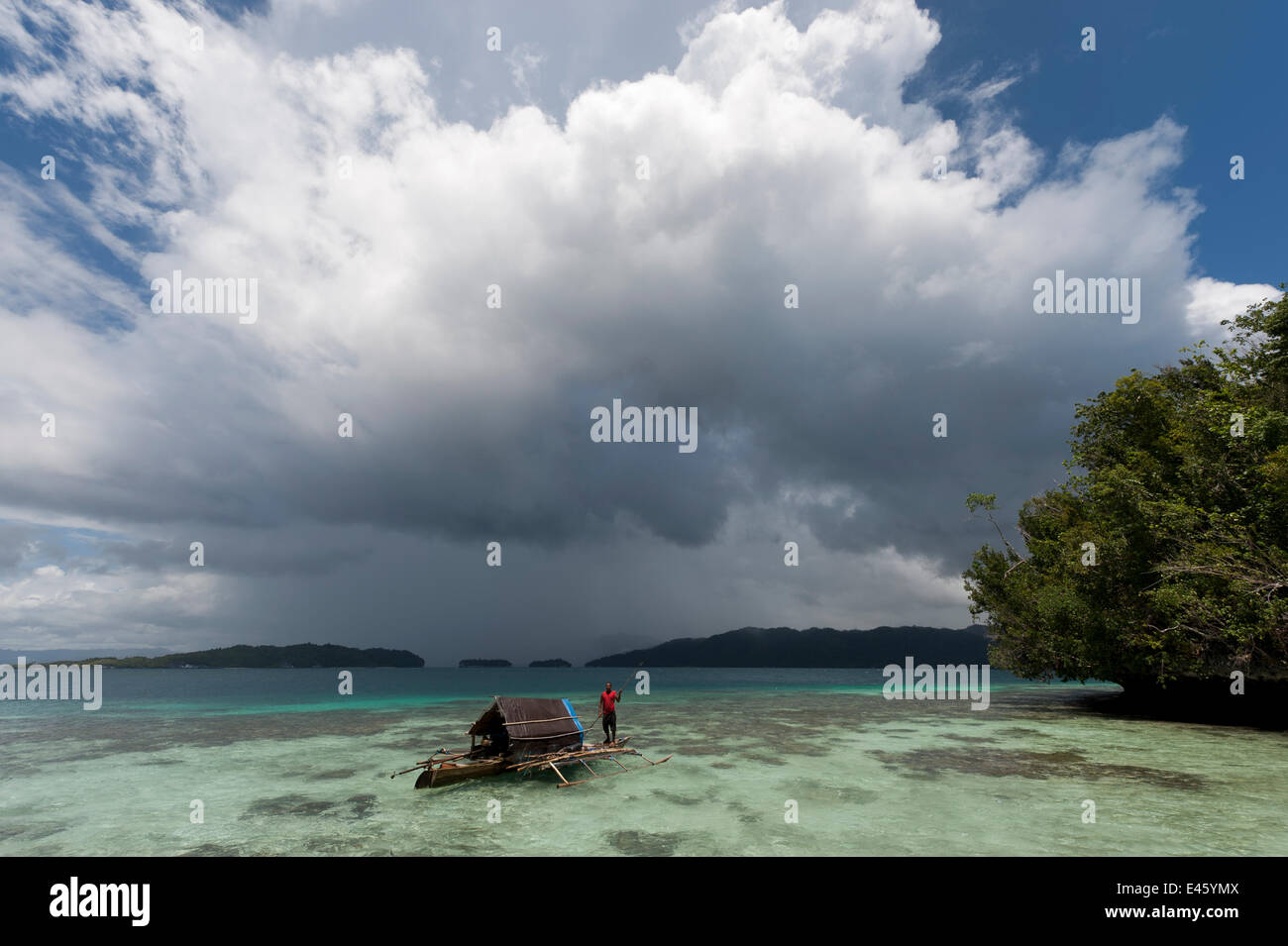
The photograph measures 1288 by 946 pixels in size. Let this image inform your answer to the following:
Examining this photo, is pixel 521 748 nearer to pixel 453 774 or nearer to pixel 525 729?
pixel 525 729

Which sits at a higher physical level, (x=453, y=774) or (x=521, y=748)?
(x=521, y=748)

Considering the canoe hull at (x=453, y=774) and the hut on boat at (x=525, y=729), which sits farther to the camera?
the hut on boat at (x=525, y=729)

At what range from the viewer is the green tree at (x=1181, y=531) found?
834 inches

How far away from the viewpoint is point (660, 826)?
12.3m

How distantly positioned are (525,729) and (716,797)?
5823 mm

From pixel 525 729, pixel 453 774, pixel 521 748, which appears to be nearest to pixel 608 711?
pixel 525 729

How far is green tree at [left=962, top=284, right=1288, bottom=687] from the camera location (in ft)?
69.5

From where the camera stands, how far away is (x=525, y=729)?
55.2 ft

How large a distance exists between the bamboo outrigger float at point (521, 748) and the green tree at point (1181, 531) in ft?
76.8

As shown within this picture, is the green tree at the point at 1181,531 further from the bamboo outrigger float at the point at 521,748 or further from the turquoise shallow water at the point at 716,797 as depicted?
the bamboo outrigger float at the point at 521,748

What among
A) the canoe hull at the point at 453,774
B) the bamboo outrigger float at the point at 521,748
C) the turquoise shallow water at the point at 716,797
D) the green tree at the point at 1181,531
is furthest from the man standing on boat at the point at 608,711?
the green tree at the point at 1181,531

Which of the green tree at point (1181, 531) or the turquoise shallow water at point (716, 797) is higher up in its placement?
the green tree at point (1181, 531)
